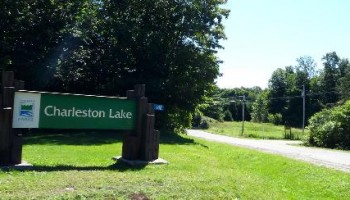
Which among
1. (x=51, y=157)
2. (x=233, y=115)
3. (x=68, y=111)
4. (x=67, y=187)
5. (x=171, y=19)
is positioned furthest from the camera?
(x=233, y=115)

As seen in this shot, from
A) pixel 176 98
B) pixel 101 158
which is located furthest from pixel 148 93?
pixel 101 158

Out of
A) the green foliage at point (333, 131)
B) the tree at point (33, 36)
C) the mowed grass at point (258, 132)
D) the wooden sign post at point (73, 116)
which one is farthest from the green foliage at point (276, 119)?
the wooden sign post at point (73, 116)

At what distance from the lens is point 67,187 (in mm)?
7832

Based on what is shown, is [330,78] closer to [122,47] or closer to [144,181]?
[122,47]

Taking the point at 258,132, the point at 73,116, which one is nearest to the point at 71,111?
the point at 73,116

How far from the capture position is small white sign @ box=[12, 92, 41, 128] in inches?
394

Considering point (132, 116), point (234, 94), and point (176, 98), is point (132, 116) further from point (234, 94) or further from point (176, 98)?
point (234, 94)

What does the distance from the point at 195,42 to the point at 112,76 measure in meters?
6.10

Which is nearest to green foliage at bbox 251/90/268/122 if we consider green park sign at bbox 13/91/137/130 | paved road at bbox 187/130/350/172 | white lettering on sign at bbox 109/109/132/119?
paved road at bbox 187/130/350/172

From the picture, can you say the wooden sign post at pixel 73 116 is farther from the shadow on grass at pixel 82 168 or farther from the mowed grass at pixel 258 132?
the mowed grass at pixel 258 132

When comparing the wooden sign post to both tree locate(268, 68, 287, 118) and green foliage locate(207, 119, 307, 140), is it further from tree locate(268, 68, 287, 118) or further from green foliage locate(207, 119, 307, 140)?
tree locate(268, 68, 287, 118)

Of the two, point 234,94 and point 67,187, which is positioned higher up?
point 234,94

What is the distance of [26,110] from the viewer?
1017 cm

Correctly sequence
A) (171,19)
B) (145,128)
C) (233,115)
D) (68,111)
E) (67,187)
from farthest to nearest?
(233,115), (171,19), (145,128), (68,111), (67,187)
